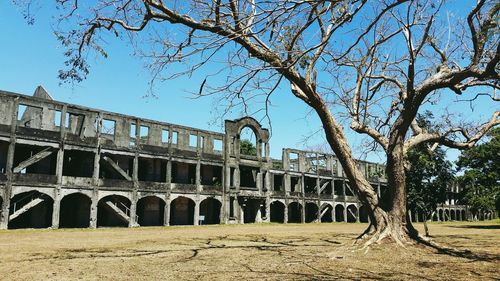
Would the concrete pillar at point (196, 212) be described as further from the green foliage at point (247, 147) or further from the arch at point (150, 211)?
the green foliage at point (247, 147)

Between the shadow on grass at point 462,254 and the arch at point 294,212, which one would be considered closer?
the shadow on grass at point 462,254

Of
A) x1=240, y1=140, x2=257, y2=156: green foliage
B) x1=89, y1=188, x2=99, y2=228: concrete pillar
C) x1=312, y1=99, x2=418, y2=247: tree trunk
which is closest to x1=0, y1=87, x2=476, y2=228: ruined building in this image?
x1=89, y1=188, x2=99, y2=228: concrete pillar

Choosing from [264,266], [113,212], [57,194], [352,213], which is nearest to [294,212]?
[352,213]

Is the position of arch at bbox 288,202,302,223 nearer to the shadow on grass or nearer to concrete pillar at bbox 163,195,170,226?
concrete pillar at bbox 163,195,170,226

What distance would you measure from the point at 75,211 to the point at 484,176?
3105 centimetres

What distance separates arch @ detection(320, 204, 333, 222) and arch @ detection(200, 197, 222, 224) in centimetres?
1356

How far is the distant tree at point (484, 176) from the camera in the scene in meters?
31.3

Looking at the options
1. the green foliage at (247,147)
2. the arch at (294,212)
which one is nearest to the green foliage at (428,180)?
the arch at (294,212)

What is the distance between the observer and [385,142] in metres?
12.4

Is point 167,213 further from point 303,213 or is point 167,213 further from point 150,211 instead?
point 303,213

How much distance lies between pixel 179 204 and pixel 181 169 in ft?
9.77

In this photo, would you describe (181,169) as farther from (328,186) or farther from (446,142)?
(446,142)

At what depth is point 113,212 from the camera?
2939cm

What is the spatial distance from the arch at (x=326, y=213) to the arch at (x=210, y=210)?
1356 centimetres
